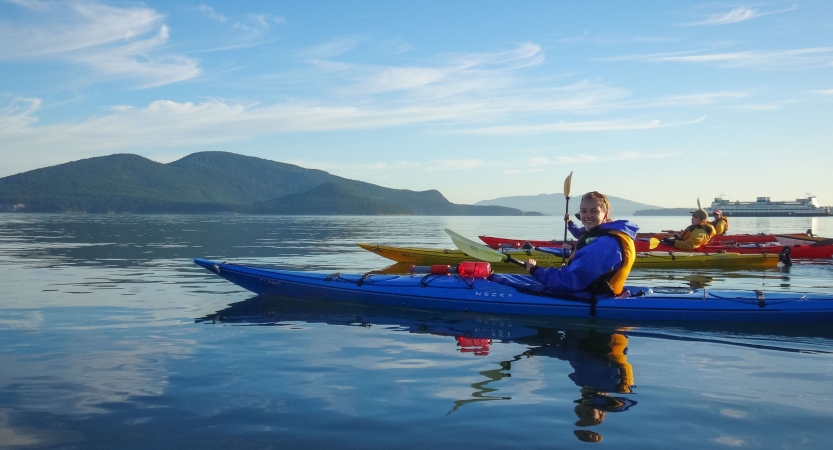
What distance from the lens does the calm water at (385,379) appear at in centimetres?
470

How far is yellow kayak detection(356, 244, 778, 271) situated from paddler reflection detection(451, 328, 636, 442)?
761cm

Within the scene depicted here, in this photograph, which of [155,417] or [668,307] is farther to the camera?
[668,307]

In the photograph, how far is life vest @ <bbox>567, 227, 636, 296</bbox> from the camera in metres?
7.99

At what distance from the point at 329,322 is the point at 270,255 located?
528 inches

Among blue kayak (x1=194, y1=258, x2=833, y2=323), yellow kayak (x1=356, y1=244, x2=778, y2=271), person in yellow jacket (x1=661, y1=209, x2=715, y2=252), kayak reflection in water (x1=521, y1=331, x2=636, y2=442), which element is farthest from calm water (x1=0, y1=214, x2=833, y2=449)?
person in yellow jacket (x1=661, y1=209, x2=715, y2=252)

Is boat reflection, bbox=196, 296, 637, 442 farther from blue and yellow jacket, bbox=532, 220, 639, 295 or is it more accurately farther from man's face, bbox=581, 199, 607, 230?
man's face, bbox=581, 199, 607, 230

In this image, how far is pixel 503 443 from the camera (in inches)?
177

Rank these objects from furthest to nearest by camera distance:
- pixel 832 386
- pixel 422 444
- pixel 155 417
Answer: pixel 832 386 → pixel 155 417 → pixel 422 444

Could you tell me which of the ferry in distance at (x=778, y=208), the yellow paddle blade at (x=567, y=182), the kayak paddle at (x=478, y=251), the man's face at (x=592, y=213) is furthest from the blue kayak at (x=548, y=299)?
the ferry in distance at (x=778, y=208)

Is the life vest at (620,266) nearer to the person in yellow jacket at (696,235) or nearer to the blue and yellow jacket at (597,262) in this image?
the blue and yellow jacket at (597,262)

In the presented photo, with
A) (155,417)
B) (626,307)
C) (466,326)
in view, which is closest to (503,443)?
(155,417)

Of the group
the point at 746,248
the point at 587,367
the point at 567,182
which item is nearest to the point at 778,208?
the point at 746,248

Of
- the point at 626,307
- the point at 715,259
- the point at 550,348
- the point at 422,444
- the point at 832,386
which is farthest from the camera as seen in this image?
the point at 715,259

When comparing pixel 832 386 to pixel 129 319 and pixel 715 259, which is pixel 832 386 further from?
pixel 715 259
